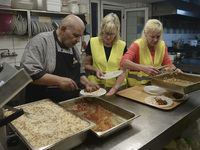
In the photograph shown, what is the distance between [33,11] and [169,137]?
2848mm

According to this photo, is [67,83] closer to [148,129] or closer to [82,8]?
[148,129]

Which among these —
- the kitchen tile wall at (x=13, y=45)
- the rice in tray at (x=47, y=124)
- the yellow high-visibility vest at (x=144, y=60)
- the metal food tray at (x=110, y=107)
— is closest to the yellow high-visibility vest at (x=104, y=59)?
the yellow high-visibility vest at (x=144, y=60)

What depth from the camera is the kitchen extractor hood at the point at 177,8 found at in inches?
161

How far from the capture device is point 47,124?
1.05 meters

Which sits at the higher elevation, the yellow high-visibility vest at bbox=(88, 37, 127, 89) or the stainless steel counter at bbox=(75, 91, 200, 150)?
the yellow high-visibility vest at bbox=(88, 37, 127, 89)

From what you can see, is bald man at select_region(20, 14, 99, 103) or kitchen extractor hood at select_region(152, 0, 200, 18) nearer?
bald man at select_region(20, 14, 99, 103)

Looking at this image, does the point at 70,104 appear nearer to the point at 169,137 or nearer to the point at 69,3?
the point at 169,137

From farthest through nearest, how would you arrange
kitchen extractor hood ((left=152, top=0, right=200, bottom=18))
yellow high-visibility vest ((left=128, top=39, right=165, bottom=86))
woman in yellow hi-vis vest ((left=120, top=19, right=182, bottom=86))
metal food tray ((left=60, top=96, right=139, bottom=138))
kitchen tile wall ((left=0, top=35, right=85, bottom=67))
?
kitchen extractor hood ((left=152, top=0, right=200, bottom=18)) → kitchen tile wall ((left=0, top=35, right=85, bottom=67)) → yellow high-visibility vest ((left=128, top=39, right=165, bottom=86)) → woman in yellow hi-vis vest ((left=120, top=19, right=182, bottom=86)) → metal food tray ((left=60, top=96, right=139, bottom=138))

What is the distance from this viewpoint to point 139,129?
1114mm

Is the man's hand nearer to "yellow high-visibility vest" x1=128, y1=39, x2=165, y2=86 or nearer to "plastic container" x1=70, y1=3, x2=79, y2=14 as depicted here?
"yellow high-visibility vest" x1=128, y1=39, x2=165, y2=86

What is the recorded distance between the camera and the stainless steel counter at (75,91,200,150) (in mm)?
956

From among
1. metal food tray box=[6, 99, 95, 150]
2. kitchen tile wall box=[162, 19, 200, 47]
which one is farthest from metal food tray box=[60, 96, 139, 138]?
kitchen tile wall box=[162, 19, 200, 47]

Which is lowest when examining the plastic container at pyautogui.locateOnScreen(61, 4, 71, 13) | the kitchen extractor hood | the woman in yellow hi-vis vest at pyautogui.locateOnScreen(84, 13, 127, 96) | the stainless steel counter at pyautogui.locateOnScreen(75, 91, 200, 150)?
the stainless steel counter at pyautogui.locateOnScreen(75, 91, 200, 150)

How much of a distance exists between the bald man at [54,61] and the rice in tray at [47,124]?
266 mm
